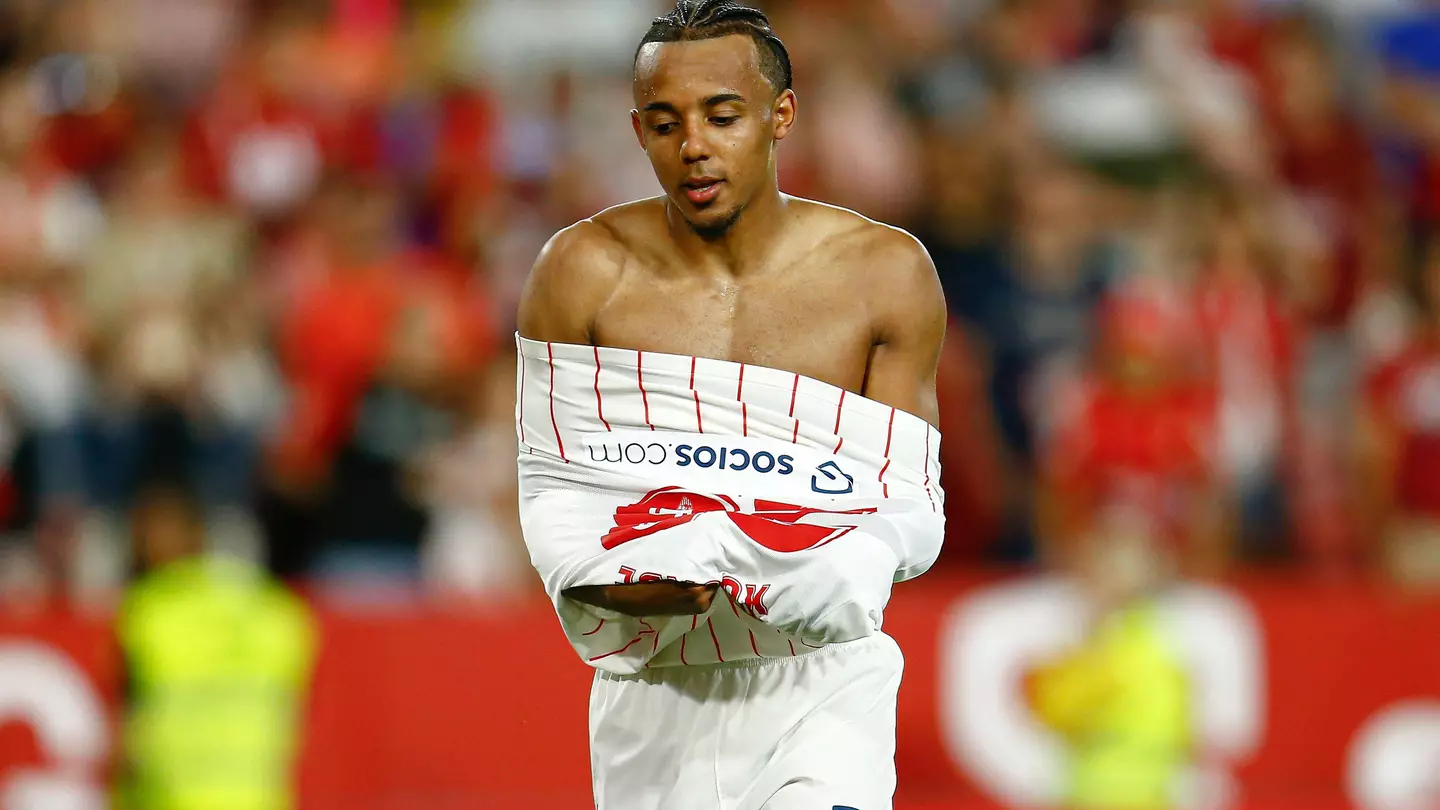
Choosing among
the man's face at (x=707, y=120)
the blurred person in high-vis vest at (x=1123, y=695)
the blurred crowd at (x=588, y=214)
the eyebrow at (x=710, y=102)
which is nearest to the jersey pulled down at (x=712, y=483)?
the man's face at (x=707, y=120)

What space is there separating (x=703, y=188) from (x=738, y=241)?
→ 0.57 ft

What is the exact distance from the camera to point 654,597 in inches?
148

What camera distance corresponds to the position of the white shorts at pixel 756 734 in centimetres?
389

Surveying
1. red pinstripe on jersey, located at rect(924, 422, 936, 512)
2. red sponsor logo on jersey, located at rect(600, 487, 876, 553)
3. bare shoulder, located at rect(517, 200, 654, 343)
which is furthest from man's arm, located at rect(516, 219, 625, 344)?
red pinstripe on jersey, located at rect(924, 422, 936, 512)

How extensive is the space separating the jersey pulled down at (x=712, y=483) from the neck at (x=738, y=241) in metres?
0.24

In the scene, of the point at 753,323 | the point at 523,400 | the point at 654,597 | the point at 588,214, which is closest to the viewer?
the point at 654,597

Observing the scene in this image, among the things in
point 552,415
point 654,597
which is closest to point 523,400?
point 552,415

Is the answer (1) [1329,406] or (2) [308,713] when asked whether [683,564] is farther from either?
(1) [1329,406]

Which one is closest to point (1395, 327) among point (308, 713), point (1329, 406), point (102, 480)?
point (1329, 406)

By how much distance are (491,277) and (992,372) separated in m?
2.61

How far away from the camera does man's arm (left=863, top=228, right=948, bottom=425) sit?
4.00 meters

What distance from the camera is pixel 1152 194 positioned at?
34.2 feet

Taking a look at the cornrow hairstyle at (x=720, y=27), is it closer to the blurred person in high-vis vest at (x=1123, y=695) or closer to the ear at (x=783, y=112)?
the ear at (x=783, y=112)

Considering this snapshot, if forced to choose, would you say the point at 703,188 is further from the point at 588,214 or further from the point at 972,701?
the point at 588,214
